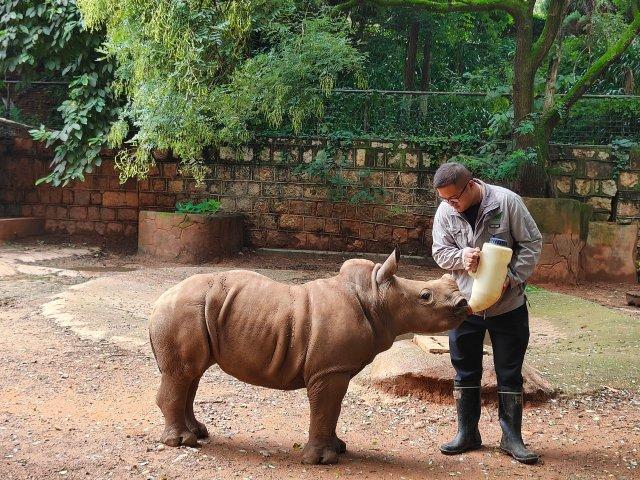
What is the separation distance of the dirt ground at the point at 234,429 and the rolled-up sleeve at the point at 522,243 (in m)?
1.14

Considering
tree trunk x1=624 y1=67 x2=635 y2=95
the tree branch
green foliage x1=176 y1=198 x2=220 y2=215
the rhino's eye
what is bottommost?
green foliage x1=176 y1=198 x2=220 y2=215

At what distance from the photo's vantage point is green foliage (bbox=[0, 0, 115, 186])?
1312 centimetres

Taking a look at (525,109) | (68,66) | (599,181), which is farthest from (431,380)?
(68,66)

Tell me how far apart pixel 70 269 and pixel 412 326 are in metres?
7.99

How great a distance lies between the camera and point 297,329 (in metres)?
3.96

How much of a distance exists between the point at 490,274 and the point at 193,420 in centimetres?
196

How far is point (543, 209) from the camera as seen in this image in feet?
35.4

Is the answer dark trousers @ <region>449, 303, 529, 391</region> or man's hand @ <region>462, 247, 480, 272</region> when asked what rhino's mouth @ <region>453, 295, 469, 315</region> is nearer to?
man's hand @ <region>462, 247, 480, 272</region>

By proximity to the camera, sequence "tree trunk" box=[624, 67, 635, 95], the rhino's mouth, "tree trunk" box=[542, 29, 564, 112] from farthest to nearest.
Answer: "tree trunk" box=[624, 67, 635, 95] → "tree trunk" box=[542, 29, 564, 112] → the rhino's mouth

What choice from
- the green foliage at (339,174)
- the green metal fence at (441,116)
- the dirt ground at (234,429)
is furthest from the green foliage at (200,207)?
the dirt ground at (234,429)

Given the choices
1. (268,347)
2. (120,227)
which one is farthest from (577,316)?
(120,227)

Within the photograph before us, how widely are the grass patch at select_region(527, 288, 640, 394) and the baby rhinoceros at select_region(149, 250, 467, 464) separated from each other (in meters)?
2.11

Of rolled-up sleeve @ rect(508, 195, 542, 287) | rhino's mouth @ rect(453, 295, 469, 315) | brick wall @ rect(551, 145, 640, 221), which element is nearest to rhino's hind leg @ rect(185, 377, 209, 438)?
rhino's mouth @ rect(453, 295, 469, 315)

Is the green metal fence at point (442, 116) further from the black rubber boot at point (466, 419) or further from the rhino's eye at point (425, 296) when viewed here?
the rhino's eye at point (425, 296)
